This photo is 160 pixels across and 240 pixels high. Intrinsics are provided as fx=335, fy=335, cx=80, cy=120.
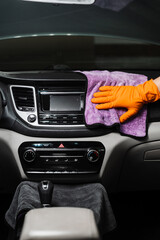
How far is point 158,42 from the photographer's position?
2.41 m

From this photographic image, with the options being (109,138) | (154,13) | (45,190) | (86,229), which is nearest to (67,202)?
(45,190)

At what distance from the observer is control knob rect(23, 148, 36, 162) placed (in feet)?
5.96

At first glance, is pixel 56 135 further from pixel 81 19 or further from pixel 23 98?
pixel 81 19

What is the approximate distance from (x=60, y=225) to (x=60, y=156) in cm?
89

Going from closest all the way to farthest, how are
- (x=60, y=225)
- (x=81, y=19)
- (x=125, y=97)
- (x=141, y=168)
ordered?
(x=60, y=225) < (x=125, y=97) < (x=141, y=168) < (x=81, y=19)

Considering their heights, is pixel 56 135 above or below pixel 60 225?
below

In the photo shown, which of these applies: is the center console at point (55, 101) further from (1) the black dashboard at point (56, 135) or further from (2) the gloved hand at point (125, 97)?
(2) the gloved hand at point (125, 97)

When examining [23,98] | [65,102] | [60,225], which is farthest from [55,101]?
[60,225]

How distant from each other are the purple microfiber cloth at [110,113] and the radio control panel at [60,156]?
152 millimetres

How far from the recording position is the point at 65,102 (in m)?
1.82

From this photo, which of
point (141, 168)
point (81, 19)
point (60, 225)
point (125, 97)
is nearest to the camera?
point (60, 225)

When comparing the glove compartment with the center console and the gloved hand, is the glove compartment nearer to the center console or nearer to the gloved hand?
the gloved hand

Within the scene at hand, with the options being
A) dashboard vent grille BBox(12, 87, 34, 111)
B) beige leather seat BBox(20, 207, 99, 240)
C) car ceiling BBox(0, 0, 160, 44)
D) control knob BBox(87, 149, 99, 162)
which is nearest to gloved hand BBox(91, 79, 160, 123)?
control knob BBox(87, 149, 99, 162)

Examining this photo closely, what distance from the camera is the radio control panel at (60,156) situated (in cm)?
182
